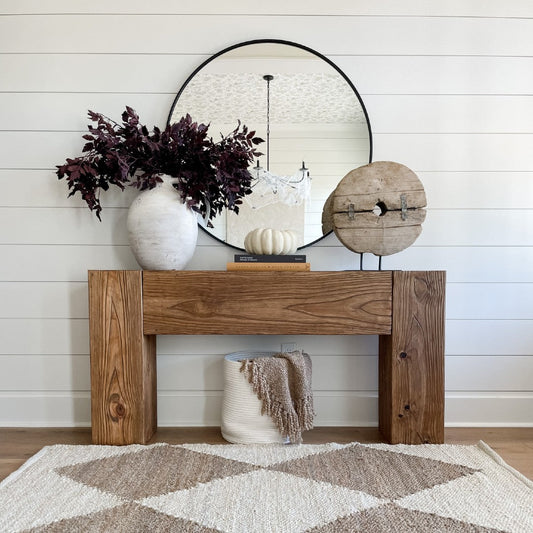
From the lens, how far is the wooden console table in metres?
1.74

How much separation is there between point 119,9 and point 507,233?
1.85 metres

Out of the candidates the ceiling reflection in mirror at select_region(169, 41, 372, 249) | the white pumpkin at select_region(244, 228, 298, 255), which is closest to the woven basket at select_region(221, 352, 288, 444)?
the white pumpkin at select_region(244, 228, 298, 255)

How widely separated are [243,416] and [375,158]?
1159mm

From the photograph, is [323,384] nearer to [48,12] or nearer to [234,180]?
[234,180]

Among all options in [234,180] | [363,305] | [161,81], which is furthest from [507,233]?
[161,81]

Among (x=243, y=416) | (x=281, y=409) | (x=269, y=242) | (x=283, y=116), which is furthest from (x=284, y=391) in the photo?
(x=283, y=116)

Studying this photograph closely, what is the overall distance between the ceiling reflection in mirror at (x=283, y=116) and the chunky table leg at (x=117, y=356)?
0.52 metres

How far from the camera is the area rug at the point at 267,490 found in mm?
1213

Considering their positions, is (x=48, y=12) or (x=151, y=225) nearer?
(x=151, y=225)

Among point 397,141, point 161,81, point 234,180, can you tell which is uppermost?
point 161,81

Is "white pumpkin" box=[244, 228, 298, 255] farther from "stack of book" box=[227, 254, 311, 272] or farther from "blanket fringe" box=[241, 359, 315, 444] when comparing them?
"blanket fringe" box=[241, 359, 315, 444]

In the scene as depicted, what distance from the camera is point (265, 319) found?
175 centimetres

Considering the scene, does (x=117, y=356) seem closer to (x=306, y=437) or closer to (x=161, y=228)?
(x=161, y=228)

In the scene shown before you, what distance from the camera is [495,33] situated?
2.04m
